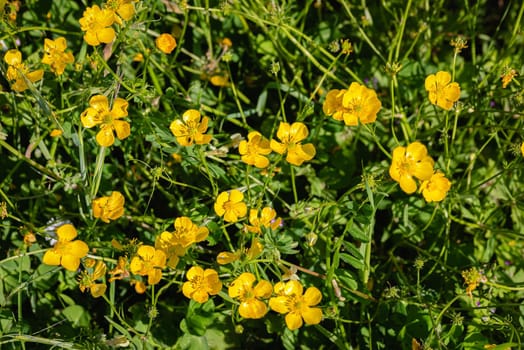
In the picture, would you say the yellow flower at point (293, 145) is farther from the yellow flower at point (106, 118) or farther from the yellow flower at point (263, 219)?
the yellow flower at point (106, 118)

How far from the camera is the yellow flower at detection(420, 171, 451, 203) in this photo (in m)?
2.10

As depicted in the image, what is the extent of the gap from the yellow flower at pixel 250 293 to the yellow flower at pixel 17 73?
1.05 metres

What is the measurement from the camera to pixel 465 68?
8.87 feet

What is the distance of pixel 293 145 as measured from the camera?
2.08 m

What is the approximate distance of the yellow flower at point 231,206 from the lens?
6.70 feet

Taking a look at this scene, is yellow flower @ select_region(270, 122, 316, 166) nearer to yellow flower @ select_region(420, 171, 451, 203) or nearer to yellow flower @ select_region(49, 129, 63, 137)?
yellow flower @ select_region(420, 171, 451, 203)

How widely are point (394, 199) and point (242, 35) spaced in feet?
3.74

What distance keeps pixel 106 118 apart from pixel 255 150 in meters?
0.57

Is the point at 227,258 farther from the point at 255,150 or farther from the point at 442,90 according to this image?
the point at 442,90

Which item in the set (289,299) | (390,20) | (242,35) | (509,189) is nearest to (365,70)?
(390,20)

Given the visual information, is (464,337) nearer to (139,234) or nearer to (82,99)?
(139,234)

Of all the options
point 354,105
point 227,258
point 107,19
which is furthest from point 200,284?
point 107,19

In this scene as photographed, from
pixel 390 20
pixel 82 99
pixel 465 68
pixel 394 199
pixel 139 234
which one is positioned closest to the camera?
pixel 82 99

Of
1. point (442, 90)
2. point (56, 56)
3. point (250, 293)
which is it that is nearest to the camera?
point (250, 293)
